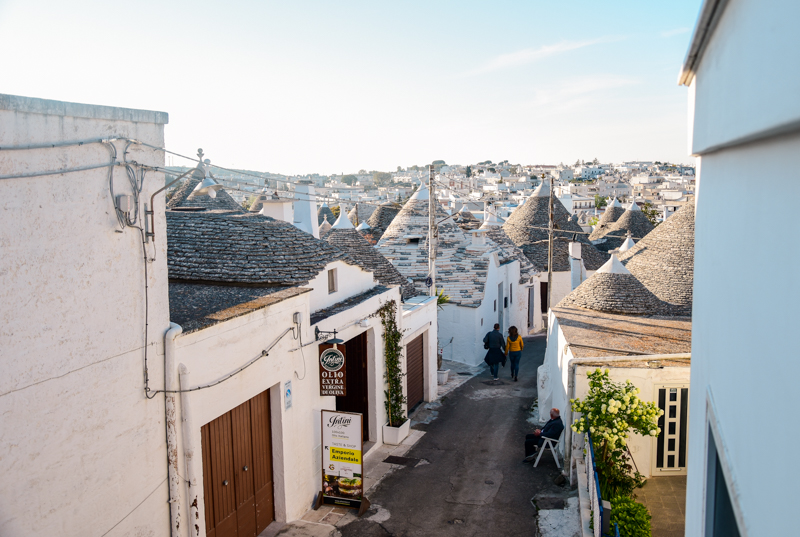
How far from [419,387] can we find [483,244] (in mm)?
8397

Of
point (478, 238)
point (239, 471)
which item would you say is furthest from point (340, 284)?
point (478, 238)

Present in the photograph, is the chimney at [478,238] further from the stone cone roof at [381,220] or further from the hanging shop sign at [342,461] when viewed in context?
the hanging shop sign at [342,461]

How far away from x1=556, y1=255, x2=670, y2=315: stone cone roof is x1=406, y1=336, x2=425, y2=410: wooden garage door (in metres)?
4.08

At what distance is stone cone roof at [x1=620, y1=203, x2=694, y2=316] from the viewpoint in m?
19.0

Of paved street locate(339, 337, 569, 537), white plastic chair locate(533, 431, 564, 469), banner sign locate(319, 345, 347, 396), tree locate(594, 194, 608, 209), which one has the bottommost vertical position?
paved street locate(339, 337, 569, 537)

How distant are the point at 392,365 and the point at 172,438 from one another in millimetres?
6917

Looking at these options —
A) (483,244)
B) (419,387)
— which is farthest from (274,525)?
(483,244)

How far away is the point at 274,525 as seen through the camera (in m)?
9.36

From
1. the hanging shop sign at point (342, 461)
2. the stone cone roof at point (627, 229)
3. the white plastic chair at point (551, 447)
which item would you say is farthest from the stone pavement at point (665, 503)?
the stone cone roof at point (627, 229)

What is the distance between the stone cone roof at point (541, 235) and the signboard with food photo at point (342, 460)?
2220 cm

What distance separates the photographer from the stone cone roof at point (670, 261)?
19.0m

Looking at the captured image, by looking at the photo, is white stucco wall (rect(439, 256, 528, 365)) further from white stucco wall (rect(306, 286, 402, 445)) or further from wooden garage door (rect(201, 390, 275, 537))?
wooden garage door (rect(201, 390, 275, 537))

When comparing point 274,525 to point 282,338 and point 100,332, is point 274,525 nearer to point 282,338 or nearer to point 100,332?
point 282,338

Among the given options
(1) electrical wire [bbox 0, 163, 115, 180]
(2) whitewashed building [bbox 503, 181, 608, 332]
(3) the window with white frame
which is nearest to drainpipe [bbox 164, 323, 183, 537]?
(1) electrical wire [bbox 0, 163, 115, 180]
